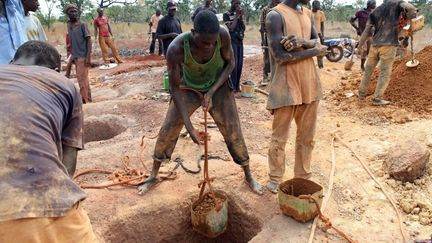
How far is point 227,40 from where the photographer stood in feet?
10.8

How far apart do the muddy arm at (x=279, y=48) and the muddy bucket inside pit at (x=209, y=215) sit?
1.40m

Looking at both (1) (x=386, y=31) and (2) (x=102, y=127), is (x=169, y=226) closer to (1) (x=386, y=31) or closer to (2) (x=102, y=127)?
(2) (x=102, y=127)

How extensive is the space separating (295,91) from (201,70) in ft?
2.75

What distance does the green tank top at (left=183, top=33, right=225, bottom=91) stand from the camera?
3.27 meters

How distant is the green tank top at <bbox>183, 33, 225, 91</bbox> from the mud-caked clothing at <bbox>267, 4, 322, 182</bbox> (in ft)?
1.60

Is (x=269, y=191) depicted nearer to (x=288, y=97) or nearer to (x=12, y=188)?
(x=288, y=97)

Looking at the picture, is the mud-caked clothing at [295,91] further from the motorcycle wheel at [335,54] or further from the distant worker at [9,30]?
the motorcycle wheel at [335,54]

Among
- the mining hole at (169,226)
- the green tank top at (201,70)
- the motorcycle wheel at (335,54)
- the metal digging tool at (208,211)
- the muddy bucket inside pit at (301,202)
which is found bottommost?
the mining hole at (169,226)

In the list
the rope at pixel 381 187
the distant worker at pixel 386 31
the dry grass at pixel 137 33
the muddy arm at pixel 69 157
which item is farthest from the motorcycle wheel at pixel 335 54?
the muddy arm at pixel 69 157

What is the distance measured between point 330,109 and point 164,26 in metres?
3.49

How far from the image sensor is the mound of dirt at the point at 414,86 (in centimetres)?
629

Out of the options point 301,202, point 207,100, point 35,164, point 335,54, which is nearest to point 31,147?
point 35,164

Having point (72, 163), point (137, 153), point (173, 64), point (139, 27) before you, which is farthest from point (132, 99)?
point (139, 27)

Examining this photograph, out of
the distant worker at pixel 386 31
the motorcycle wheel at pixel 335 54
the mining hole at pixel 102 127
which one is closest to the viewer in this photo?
the distant worker at pixel 386 31
